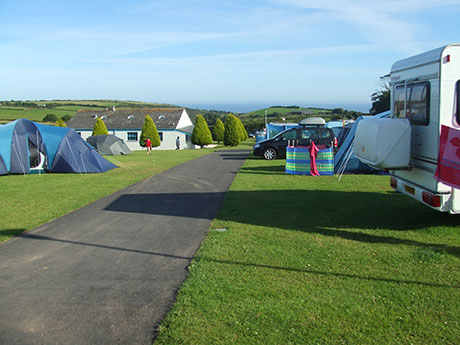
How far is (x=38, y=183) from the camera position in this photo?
15.5m

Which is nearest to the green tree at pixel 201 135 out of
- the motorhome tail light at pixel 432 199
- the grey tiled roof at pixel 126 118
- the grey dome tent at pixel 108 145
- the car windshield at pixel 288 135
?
the grey tiled roof at pixel 126 118

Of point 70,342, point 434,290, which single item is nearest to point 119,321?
point 70,342

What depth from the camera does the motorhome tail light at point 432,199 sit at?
6.82m

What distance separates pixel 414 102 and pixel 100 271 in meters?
5.88

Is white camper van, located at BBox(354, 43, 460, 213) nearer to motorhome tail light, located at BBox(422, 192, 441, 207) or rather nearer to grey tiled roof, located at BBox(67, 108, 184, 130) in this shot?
motorhome tail light, located at BBox(422, 192, 441, 207)

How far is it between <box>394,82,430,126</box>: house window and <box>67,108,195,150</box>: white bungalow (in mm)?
47370

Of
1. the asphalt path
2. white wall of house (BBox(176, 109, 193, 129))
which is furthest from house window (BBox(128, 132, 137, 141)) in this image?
the asphalt path

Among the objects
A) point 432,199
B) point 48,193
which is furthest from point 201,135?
point 432,199

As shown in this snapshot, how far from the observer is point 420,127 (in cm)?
740

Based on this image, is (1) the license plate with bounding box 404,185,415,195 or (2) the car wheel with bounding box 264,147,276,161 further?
(2) the car wheel with bounding box 264,147,276,161

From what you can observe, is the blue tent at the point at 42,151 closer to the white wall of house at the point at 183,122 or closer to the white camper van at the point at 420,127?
the white camper van at the point at 420,127

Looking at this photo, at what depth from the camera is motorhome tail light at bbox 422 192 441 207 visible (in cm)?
682

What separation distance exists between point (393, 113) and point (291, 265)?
4.27 metres

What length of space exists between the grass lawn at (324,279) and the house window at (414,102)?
1.98 meters
